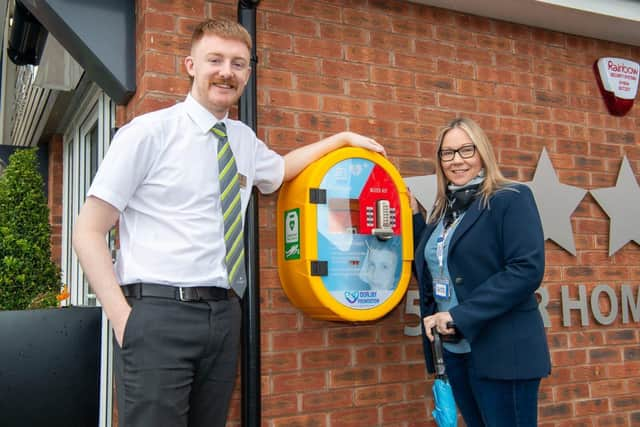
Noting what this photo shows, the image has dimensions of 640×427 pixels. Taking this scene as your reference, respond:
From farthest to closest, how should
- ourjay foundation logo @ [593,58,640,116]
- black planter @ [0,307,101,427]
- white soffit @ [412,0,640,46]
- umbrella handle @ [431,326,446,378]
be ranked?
ourjay foundation logo @ [593,58,640,116] → white soffit @ [412,0,640,46] → black planter @ [0,307,101,427] → umbrella handle @ [431,326,446,378]

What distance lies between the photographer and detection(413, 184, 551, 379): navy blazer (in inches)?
109

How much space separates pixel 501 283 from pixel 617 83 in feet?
8.26

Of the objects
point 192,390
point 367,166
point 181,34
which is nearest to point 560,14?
point 367,166

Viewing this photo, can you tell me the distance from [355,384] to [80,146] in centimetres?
308

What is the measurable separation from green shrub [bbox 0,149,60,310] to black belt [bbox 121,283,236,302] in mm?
1703

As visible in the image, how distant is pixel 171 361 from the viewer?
234 cm

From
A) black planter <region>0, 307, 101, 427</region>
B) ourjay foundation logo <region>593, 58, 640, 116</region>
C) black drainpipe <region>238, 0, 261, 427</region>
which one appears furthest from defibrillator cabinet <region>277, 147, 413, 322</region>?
ourjay foundation logo <region>593, 58, 640, 116</region>

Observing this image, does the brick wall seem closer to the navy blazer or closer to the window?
the window

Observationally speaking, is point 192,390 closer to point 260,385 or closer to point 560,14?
point 260,385

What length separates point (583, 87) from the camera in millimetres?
4520

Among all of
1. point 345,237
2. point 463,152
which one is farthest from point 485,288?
point 345,237

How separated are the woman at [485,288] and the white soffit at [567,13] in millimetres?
1258

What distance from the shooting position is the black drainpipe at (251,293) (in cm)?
321

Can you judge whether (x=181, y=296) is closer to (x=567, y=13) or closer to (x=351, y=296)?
(x=351, y=296)
